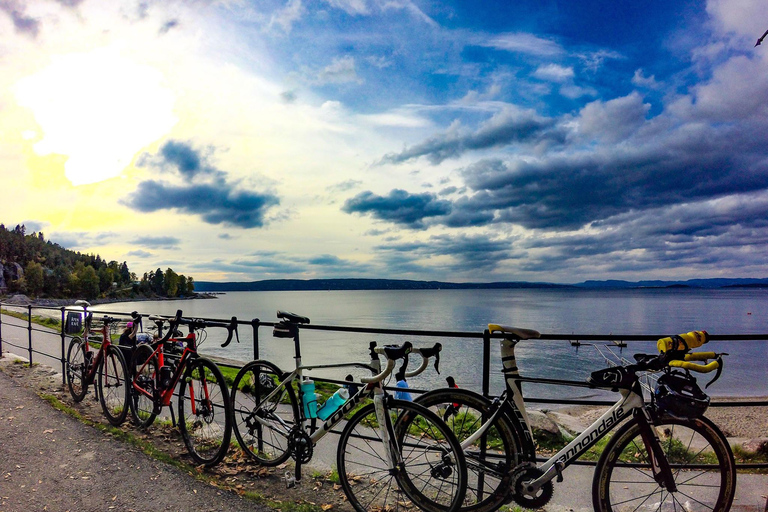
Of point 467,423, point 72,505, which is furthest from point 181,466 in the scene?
point 467,423

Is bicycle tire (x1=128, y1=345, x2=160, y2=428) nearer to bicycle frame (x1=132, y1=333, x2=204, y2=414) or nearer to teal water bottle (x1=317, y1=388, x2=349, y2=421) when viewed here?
bicycle frame (x1=132, y1=333, x2=204, y2=414)

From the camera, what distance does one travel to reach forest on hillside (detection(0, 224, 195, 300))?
123625 mm

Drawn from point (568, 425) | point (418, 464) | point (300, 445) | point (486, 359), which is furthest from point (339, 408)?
point (568, 425)

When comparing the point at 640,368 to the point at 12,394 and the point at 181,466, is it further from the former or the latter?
the point at 12,394

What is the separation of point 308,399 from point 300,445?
0.38 m

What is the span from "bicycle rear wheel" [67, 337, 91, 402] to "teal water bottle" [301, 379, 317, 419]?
423 cm

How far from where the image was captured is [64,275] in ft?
441

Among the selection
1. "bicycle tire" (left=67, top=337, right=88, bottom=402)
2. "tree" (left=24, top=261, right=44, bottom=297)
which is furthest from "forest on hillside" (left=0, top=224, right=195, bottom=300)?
"bicycle tire" (left=67, top=337, right=88, bottom=402)

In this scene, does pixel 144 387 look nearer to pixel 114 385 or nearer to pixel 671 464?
pixel 114 385

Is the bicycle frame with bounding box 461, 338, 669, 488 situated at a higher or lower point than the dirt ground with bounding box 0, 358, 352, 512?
higher

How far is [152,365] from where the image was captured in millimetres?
5094

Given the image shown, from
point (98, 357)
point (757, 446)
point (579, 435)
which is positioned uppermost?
point (98, 357)

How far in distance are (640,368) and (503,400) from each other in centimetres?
87

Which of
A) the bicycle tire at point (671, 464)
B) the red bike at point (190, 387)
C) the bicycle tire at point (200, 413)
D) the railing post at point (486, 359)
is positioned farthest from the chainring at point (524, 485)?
the bicycle tire at point (200, 413)
